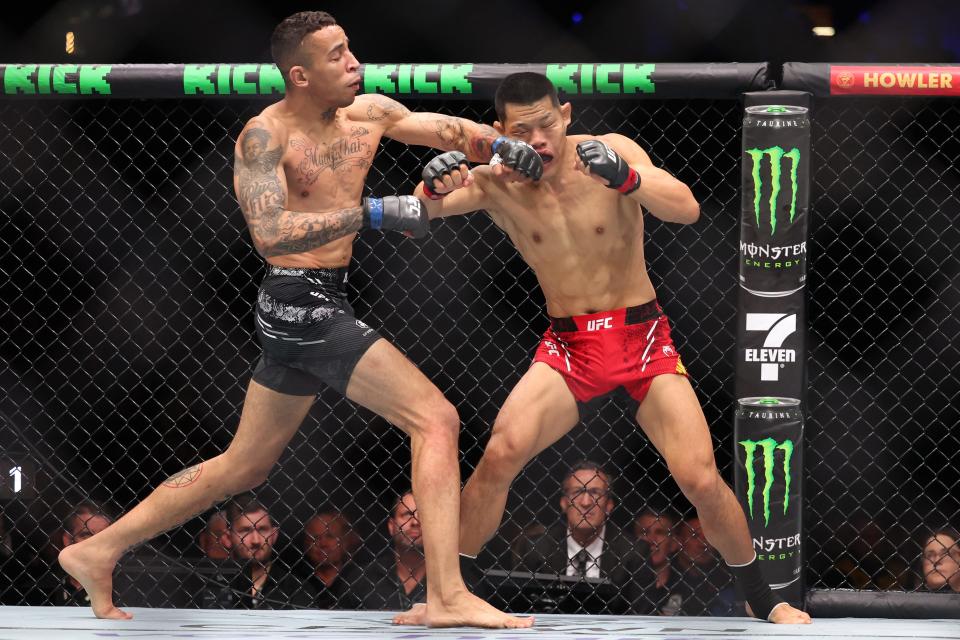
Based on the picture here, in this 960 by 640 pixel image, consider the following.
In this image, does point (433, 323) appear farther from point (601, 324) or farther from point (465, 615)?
point (465, 615)

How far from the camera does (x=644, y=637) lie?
94.6 inches

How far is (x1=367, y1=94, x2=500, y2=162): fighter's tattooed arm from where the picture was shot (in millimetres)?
2730

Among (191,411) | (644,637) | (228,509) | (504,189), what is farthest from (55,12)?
(644,637)

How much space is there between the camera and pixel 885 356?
423 centimetres

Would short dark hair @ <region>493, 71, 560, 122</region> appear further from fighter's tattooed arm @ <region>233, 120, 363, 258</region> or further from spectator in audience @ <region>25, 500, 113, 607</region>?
spectator in audience @ <region>25, 500, 113, 607</region>

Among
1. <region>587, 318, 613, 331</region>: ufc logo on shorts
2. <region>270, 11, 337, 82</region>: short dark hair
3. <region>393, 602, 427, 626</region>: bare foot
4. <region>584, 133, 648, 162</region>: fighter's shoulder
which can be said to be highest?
<region>270, 11, 337, 82</region>: short dark hair

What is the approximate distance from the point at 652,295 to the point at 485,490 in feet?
1.79

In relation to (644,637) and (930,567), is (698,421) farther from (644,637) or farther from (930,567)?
(930,567)

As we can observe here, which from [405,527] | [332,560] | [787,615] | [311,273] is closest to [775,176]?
[787,615]

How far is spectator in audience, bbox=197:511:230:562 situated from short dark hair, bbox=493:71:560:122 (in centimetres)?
173

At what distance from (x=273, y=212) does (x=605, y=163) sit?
641 mm

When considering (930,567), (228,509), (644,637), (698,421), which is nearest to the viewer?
(644,637)

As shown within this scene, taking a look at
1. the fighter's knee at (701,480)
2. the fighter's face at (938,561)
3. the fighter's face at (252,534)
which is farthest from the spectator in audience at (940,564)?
the fighter's face at (252,534)

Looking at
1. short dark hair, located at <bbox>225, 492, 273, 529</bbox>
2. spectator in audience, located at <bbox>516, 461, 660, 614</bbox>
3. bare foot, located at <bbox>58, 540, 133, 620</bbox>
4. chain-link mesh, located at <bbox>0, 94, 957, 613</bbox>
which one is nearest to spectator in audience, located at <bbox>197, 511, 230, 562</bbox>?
short dark hair, located at <bbox>225, 492, 273, 529</bbox>
